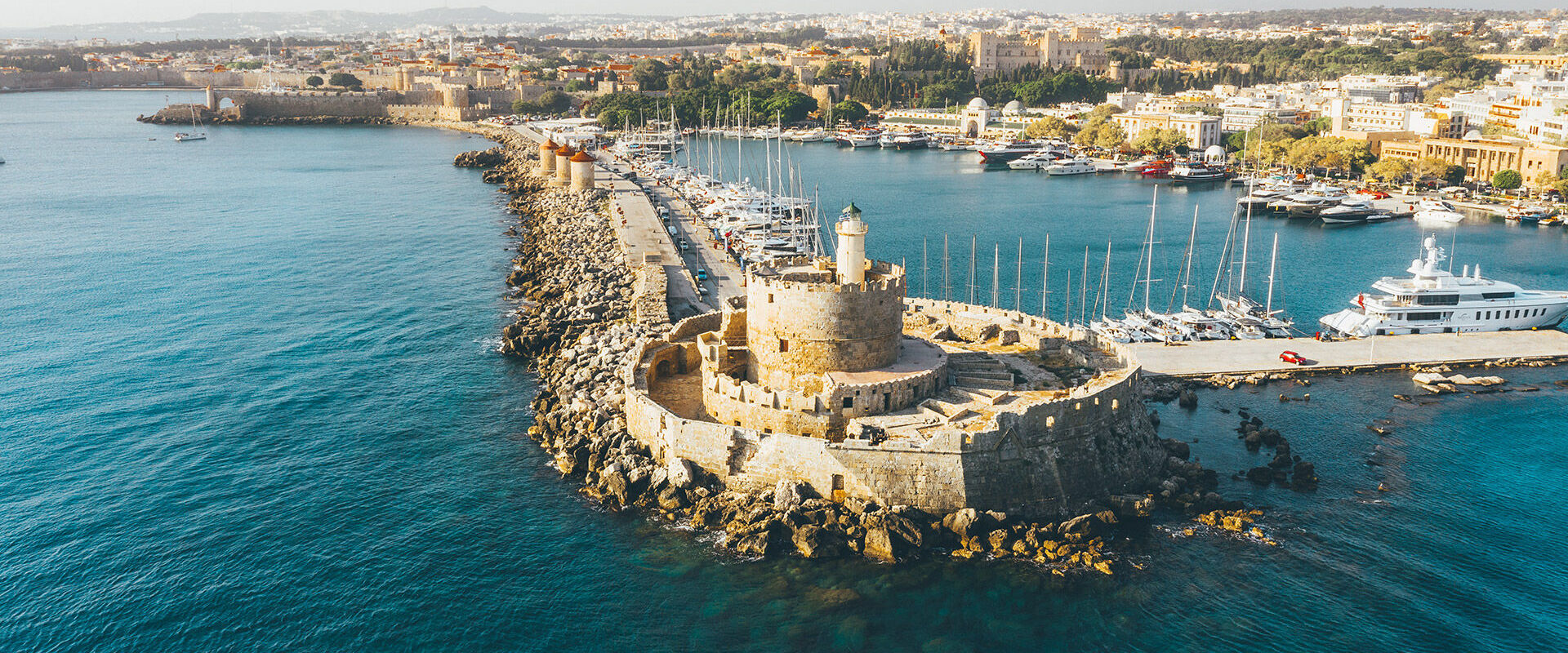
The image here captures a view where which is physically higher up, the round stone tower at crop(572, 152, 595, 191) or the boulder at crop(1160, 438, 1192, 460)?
the round stone tower at crop(572, 152, 595, 191)

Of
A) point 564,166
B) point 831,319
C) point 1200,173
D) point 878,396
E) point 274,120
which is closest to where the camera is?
point 878,396

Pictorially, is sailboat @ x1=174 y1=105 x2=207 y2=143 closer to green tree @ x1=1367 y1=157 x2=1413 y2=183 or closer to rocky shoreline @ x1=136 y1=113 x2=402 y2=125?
rocky shoreline @ x1=136 y1=113 x2=402 y2=125

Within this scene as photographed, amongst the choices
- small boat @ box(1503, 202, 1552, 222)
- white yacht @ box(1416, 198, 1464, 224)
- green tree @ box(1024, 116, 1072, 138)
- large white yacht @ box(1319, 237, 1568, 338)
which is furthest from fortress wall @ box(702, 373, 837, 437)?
green tree @ box(1024, 116, 1072, 138)

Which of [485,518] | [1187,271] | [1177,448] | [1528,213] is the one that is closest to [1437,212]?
[1528,213]

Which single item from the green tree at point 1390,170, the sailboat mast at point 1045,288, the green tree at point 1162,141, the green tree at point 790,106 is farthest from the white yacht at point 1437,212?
the green tree at point 790,106

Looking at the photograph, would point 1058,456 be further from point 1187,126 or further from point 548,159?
point 1187,126

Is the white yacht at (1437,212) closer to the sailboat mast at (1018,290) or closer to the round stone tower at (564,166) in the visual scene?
the sailboat mast at (1018,290)

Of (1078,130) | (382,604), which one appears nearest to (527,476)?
(382,604)
